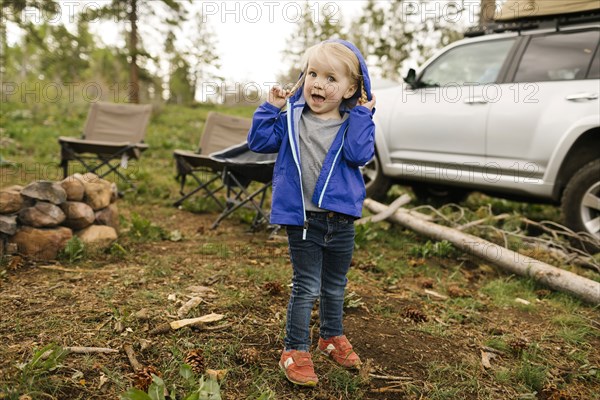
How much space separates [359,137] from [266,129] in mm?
422

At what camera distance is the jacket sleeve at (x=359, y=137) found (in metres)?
2.34

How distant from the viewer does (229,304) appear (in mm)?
3111

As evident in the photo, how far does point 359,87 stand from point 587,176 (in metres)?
2.89

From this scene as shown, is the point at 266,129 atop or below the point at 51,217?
atop

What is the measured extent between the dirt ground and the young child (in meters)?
0.33

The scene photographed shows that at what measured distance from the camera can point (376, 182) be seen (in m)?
6.29

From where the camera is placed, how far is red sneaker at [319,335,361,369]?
8.39ft

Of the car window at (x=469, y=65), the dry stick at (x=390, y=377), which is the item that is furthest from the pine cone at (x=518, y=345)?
the car window at (x=469, y=65)

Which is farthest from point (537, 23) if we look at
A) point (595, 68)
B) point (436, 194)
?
point (436, 194)

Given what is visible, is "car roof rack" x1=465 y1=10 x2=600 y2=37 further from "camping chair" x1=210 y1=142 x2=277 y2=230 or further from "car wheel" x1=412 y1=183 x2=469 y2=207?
"camping chair" x1=210 y1=142 x2=277 y2=230

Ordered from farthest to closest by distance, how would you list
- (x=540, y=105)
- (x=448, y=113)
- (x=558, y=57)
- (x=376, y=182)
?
1. (x=376, y=182)
2. (x=448, y=113)
3. (x=558, y=57)
4. (x=540, y=105)

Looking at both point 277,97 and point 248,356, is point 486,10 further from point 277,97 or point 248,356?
point 248,356

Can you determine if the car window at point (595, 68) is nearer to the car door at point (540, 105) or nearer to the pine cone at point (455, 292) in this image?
the car door at point (540, 105)

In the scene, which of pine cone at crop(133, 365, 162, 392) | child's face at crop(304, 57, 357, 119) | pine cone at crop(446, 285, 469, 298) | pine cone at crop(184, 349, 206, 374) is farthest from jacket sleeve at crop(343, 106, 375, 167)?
pine cone at crop(446, 285, 469, 298)
